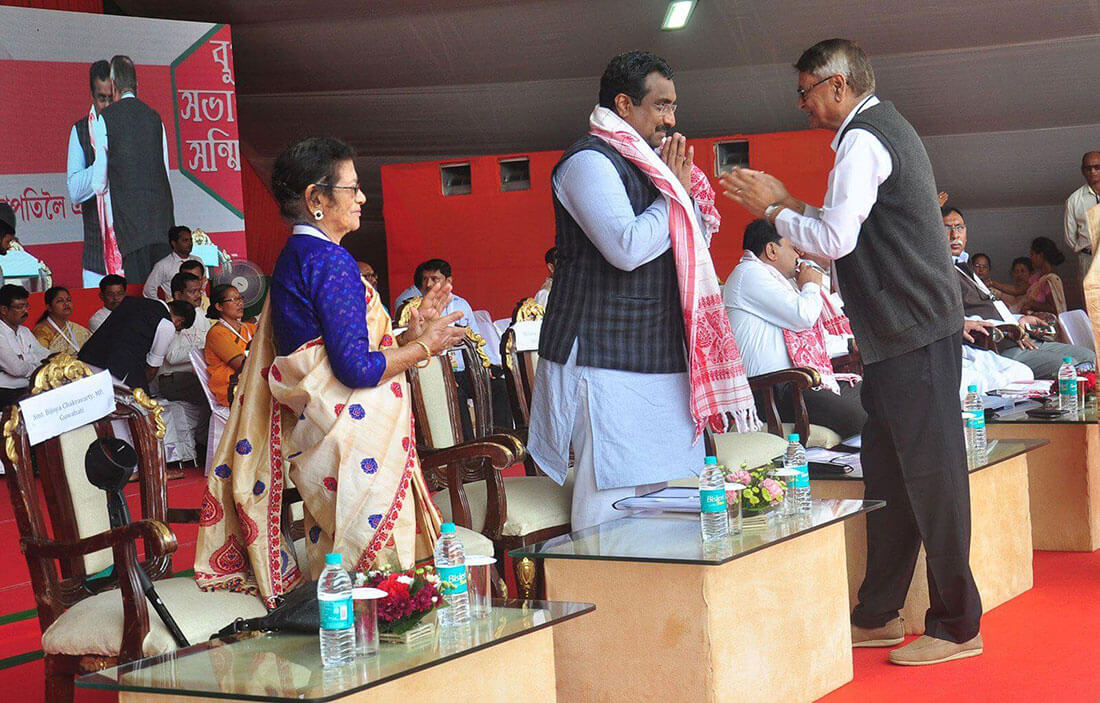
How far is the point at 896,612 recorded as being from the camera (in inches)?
125

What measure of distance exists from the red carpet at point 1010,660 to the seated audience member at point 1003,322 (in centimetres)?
185

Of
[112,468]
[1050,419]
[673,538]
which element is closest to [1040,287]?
[1050,419]

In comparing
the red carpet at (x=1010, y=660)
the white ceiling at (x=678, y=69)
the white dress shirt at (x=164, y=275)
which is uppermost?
the white ceiling at (x=678, y=69)

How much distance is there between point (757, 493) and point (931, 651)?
2.09 ft

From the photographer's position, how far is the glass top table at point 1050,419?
4.18m

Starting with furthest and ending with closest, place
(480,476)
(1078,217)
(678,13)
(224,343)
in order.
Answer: (1078,217) → (678,13) → (224,343) → (480,476)

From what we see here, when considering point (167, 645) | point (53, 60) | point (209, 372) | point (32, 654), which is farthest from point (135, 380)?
point (167, 645)

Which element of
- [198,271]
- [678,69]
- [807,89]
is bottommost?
[807,89]

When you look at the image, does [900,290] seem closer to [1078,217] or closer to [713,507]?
[713,507]

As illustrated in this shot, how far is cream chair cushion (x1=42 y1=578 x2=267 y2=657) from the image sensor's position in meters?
2.33

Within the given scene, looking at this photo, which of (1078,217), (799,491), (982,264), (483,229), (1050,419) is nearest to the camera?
(799,491)

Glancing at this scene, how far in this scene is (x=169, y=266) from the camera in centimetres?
841

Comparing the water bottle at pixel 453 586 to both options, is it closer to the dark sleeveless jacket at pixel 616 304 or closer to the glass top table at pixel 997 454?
the dark sleeveless jacket at pixel 616 304

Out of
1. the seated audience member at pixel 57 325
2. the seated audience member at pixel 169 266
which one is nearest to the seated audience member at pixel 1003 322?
the seated audience member at pixel 169 266
